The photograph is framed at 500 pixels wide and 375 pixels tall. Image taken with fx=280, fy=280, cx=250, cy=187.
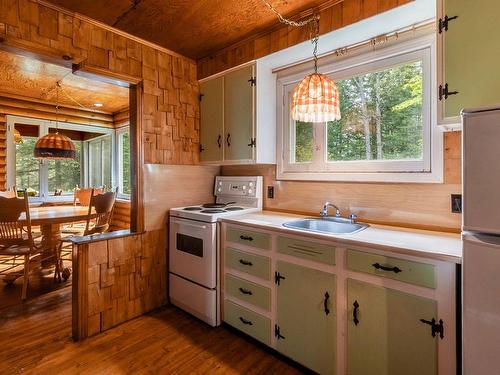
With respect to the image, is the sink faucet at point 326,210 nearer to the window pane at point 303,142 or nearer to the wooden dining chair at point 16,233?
the window pane at point 303,142

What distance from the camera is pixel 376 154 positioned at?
2.08 metres

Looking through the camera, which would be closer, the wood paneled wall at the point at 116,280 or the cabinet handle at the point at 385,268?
the cabinet handle at the point at 385,268

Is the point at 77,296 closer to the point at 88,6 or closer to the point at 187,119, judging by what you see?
the point at 187,119

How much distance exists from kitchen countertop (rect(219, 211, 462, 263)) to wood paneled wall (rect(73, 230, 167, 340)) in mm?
947

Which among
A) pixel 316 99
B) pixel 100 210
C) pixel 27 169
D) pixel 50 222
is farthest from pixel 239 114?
pixel 27 169

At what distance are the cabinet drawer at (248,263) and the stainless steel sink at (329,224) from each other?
1.02 feet

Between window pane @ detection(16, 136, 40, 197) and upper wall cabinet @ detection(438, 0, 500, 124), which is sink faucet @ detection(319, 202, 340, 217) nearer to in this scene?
upper wall cabinet @ detection(438, 0, 500, 124)

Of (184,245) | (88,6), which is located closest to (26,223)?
(184,245)

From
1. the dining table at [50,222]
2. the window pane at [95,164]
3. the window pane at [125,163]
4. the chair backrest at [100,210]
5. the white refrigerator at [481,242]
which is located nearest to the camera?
the white refrigerator at [481,242]

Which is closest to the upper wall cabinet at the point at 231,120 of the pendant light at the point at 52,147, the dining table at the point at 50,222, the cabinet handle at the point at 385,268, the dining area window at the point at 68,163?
the cabinet handle at the point at 385,268

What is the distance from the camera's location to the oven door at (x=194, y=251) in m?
2.21

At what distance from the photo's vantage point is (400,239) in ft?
4.97

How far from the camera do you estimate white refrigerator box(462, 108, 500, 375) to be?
0.97 metres

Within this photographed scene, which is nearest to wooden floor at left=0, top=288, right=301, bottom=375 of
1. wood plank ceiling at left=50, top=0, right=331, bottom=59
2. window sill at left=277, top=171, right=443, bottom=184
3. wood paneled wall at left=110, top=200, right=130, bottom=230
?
window sill at left=277, top=171, right=443, bottom=184
